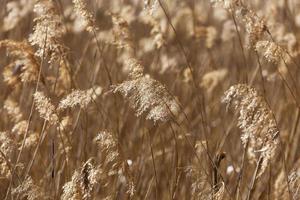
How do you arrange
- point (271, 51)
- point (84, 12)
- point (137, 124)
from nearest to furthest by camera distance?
point (271, 51) → point (84, 12) → point (137, 124)

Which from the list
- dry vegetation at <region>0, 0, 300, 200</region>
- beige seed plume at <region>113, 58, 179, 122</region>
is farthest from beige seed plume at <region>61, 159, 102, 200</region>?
beige seed plume at <region>113, 58, 179, 122</region>

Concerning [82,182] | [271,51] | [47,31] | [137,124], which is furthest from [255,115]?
[137,124]

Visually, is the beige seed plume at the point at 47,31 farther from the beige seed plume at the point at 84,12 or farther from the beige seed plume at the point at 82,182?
the beige seed plume at the point at 82,182

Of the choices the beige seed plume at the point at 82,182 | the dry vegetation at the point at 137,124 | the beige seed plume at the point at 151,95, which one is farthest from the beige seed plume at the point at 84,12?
the beige seed plume at the point at 82,182

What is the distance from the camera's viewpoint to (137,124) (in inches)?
109

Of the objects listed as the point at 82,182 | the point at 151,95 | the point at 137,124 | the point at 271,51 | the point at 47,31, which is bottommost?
the point at 82,182

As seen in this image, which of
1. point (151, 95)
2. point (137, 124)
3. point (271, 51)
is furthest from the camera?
point (137, 124)

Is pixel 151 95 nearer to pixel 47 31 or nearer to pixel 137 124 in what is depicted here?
pixel 47 31

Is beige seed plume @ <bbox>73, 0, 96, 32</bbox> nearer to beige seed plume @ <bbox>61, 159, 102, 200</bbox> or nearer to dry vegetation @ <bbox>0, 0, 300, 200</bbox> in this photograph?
dry vegetation @ <bbox>0, 0, 300, 200</bbox>

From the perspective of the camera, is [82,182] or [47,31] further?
[47,31]

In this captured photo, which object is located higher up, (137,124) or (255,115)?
(137,124)

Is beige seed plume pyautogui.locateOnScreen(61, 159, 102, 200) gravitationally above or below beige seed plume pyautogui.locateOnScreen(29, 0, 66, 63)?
below

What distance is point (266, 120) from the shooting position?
57.7 inches

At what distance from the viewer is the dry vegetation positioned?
1504 millimetres
